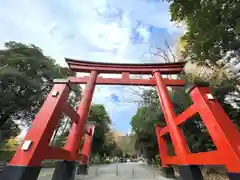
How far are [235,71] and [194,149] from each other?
14.8ft

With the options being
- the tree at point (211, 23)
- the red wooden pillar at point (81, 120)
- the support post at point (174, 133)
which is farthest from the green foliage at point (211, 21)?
the red wooden pillar at point (81, 120)

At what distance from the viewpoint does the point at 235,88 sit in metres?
8.77

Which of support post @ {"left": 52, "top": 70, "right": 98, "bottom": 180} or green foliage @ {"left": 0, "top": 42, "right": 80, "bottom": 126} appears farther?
green foliage @ {"left": 0, "top": 42, "right": 80, "bottom": 126}

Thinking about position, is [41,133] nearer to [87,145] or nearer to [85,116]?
[85,116]

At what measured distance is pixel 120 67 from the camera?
23.1 ft

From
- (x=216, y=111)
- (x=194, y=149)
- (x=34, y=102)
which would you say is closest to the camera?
(x=216, y=111)

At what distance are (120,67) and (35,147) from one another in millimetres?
4437

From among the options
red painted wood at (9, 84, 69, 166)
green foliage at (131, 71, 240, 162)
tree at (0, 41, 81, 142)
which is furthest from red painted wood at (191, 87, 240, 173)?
tree at (0, 41, 81, 142)

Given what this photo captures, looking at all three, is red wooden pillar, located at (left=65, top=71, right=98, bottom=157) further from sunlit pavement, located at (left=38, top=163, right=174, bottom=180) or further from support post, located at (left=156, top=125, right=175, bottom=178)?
sunlit pavement, located at (left=38, top=163, right=174, bottom=180)

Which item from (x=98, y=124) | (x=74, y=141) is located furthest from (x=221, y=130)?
(x=98, y=124)

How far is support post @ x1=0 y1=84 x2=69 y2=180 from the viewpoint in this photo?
A: 2.93 meters

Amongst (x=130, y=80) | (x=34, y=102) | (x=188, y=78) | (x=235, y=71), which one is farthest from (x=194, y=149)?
(x=34, y=102)

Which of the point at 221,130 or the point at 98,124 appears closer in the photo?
the point at 221,130

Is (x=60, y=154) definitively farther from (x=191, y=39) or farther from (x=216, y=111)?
(x=191, y=39)
